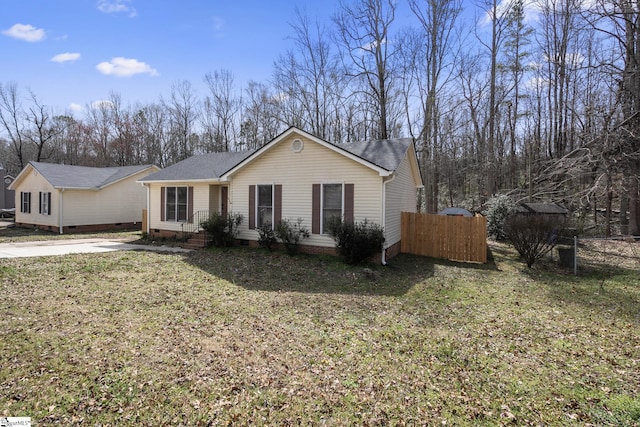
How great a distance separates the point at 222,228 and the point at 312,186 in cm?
416

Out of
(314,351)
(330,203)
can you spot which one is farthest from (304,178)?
(314,351)

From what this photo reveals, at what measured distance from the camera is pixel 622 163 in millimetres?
13836

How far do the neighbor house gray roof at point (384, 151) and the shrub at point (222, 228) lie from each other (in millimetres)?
5078

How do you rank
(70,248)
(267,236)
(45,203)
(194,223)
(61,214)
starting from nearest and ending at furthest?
(267,236), (70,248), (194,223), (61,214), (45,203)

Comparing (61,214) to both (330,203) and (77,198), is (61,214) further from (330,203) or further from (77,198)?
(330,203)

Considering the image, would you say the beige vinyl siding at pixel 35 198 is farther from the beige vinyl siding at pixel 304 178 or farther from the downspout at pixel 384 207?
the downspout at pixel 384 207

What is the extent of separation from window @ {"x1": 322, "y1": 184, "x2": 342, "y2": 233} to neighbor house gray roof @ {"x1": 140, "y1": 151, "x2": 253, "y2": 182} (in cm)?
518

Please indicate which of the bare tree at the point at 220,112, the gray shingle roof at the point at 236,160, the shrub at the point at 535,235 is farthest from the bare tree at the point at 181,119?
the shrub at the point at 535,235

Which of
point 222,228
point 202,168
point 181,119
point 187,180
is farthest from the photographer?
point 181,119

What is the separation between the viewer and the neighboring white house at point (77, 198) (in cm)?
1861

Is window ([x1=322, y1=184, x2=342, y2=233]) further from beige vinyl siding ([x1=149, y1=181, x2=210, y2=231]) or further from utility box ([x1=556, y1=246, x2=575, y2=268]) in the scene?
utility box ([x1=556, y1=246, x2=575, y2=268])

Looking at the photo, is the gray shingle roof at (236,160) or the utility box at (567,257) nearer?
the utility box at (567,257)

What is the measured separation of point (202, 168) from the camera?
612 inches

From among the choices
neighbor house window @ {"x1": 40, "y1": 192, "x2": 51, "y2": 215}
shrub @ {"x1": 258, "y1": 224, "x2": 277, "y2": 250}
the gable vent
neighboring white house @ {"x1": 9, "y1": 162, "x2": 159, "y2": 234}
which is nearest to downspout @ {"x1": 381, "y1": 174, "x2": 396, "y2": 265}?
the gable vent
